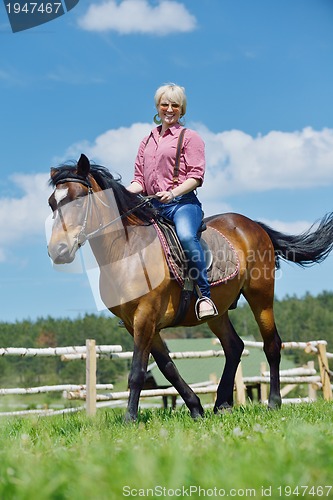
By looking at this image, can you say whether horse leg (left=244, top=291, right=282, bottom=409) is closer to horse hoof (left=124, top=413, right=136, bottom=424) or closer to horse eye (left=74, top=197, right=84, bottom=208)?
horse hoof (left=124, top=413, right=136, bottom=424)

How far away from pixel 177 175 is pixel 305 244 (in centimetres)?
264

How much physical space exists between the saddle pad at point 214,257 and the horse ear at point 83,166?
0.89 metres

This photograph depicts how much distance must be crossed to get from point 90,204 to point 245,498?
3792 millimetres

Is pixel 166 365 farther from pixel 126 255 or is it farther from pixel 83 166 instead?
pixel 83 166

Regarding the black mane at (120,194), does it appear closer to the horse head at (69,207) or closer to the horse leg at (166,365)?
the horse head at (69,207)

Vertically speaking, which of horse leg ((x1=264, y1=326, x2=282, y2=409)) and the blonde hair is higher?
the blonde hair

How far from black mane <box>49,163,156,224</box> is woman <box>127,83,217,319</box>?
0.19 m

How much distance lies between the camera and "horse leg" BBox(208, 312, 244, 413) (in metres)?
7.42

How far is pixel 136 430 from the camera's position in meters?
4.91

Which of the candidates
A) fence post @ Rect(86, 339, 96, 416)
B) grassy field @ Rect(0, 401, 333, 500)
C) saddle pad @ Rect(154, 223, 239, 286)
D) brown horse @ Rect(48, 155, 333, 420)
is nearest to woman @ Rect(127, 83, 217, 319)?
saddle pad @ Rect(154, 223, 239, 286)

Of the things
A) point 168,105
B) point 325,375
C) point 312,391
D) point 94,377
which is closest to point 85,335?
point 312,391

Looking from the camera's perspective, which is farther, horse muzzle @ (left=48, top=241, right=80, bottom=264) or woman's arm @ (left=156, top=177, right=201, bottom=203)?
woman's arm @ (left=156, top=177, right=201, bottom=203)

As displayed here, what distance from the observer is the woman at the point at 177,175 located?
6203 millimetres

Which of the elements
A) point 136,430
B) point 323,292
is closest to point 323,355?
point 136,430
